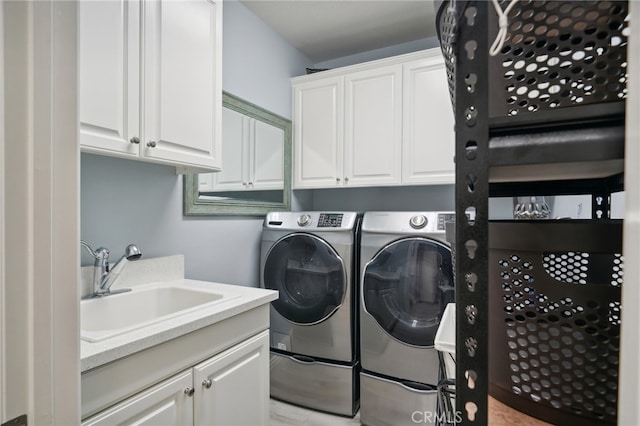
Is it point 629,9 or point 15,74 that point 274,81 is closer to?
point 15,74

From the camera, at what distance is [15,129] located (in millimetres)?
513

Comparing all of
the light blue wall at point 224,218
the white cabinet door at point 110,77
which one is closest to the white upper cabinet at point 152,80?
the white cabinet door at point 110,77

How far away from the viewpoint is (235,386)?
1.36 m

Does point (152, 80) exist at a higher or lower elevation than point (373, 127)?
lower

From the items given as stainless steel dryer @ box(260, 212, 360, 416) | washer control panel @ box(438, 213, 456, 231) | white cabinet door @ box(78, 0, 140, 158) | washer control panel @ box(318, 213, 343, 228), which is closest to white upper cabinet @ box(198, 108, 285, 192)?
stainless steel dryer @ box(260, 212, 360, 416)

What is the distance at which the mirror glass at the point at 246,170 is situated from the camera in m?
2.03

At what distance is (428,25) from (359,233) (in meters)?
1.67

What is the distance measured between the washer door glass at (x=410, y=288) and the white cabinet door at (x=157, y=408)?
3.90ft

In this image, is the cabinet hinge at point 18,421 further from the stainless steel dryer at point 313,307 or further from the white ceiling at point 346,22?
the white ceiling at point 346,22

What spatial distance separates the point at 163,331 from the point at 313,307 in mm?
1281

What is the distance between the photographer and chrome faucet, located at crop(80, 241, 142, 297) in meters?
1.38

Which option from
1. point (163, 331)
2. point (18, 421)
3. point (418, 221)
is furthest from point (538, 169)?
point (418, 221)

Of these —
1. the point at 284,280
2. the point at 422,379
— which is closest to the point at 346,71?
the point at 284,280

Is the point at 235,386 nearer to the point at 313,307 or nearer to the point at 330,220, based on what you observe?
the point at 313,307
